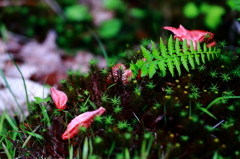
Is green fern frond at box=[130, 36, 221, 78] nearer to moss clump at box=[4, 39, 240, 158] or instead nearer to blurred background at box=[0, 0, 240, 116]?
moss clump at box=[4, 39, 240, 158]

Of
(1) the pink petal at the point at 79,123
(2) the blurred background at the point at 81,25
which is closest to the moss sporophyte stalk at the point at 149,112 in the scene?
(1) the pink petal at the point at 79,123

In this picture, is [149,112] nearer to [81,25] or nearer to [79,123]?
[79,123]

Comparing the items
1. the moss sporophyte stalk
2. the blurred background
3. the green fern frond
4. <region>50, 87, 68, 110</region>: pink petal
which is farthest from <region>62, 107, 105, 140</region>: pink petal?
the blurred background

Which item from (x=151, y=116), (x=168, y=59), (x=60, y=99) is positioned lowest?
(x=151, y=116)

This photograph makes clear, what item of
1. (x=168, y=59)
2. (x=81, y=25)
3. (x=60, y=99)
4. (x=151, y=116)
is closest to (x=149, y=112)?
(x=151, y=116)

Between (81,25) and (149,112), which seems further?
(81,25)

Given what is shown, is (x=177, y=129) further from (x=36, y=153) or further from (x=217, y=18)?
(x=217, y=18)

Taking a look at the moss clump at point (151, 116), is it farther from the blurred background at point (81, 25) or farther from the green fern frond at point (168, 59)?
the blurred background at point (81, 25)
